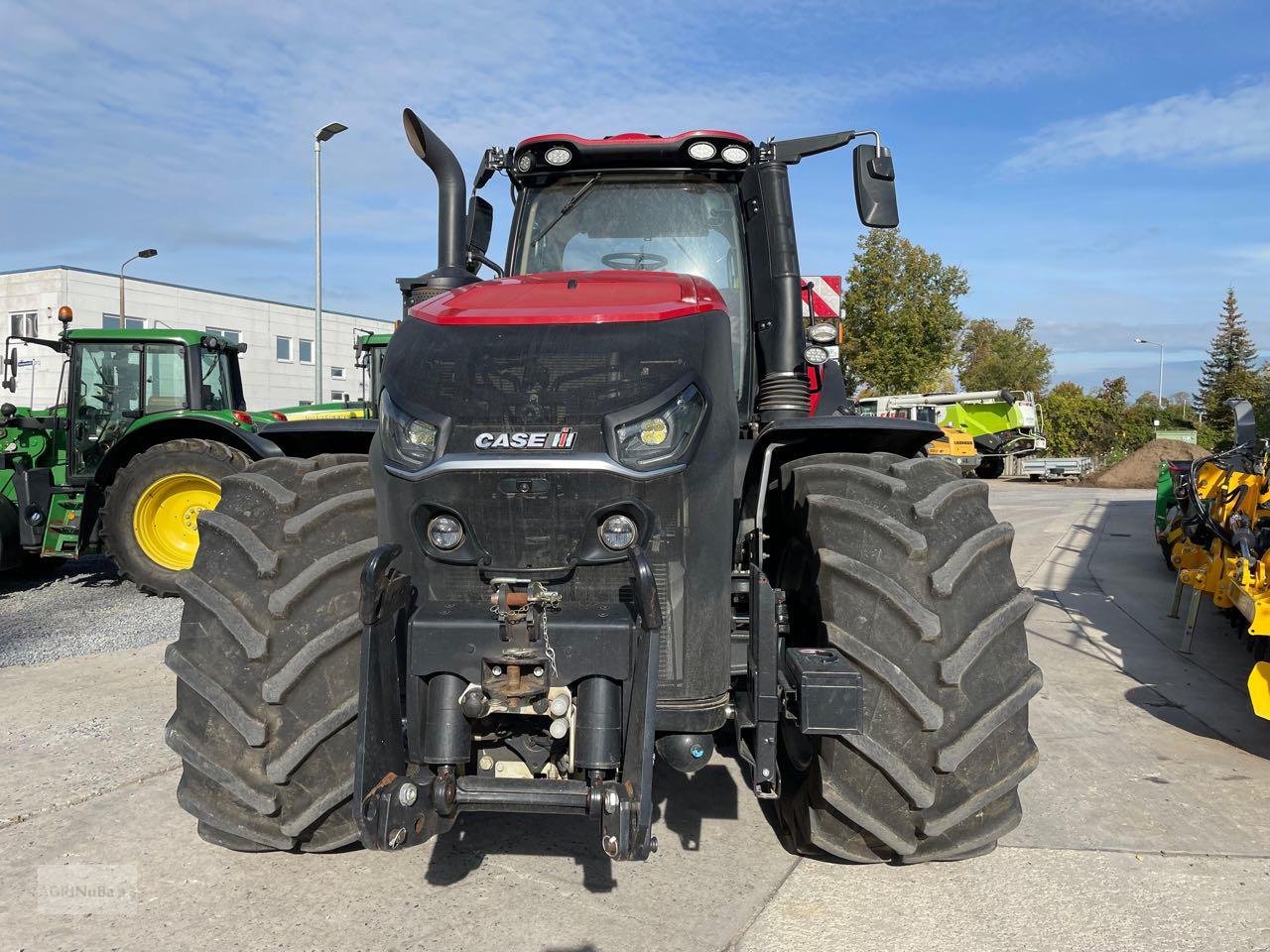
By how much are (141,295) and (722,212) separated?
113ft

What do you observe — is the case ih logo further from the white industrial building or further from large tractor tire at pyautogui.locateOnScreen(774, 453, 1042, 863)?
the white industrial building

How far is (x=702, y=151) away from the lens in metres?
4.01

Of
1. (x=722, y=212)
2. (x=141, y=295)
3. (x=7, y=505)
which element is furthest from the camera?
(x=141, y=295)

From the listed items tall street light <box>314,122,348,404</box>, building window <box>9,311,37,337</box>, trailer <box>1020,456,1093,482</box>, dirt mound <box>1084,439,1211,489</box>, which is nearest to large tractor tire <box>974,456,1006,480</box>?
trailer <box>1020,456,1093,482</box>

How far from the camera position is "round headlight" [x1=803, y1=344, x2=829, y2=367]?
3926 mm

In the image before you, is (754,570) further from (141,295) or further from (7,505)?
(141,295)

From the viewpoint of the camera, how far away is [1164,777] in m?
4.30

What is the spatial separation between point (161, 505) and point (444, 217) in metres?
6.22

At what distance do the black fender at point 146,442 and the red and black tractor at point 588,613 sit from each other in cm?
621

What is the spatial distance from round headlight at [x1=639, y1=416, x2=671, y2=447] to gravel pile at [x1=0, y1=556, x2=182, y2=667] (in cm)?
533

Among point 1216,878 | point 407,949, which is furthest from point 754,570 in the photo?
point 1216,878

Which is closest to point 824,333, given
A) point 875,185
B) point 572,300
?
point 875,185

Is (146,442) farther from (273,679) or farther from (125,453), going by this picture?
(273,679)

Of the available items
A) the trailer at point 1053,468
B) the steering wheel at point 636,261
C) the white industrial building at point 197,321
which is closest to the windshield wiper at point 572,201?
the steering wheel at point 636,261
